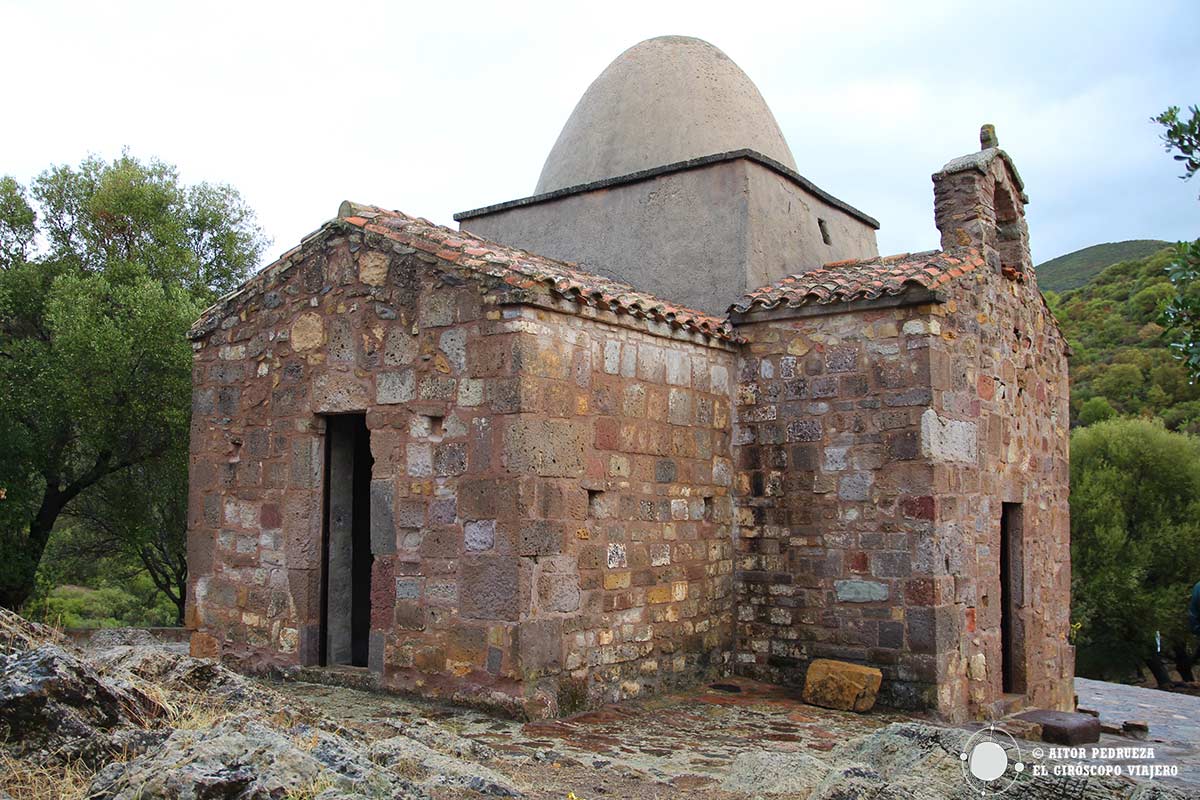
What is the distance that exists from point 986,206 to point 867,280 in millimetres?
1578

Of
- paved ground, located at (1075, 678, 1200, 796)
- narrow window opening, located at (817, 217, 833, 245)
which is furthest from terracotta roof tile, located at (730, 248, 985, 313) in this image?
paved ground, located at (1075, 678, 1200, 796)

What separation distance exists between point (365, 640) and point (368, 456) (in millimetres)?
1699

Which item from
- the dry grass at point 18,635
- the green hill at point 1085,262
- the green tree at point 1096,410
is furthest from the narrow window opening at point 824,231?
the green hill at point 1085,262

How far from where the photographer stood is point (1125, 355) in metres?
29.1

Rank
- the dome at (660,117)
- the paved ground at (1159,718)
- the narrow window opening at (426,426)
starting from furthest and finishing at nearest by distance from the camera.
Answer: the dome at (660,117) → the paved ground at (1159,718) → the narrow window opening at (426,426)

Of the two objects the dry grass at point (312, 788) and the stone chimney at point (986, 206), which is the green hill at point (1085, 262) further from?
the dry grass at point (312, 788)

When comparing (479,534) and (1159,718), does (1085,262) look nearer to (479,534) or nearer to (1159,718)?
(1159,718)

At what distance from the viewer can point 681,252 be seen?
9906mm

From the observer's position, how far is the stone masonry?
22.9ft

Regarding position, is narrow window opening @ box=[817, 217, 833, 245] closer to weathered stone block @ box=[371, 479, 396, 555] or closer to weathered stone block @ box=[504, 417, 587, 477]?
weathered stone block @ box=[504, 417, 587, 477]

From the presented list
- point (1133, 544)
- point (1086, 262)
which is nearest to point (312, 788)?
point (1133, 544)

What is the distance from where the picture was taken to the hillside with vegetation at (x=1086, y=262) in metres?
39.2

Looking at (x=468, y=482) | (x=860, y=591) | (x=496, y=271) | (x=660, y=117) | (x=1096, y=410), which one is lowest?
(x=860, y=591)

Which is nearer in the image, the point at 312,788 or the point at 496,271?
the point at 312,788
